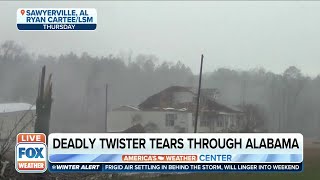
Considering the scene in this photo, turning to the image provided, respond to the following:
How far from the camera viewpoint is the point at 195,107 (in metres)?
11.2

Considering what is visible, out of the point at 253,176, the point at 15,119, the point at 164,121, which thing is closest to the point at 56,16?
the point at 15,119

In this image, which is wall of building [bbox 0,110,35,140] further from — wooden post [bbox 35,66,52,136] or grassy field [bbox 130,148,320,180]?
grassy field [bbox 130,148,320,180]

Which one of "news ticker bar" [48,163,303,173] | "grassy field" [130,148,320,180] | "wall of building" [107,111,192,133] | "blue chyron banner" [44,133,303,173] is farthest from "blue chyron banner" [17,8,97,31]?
"grassy field" [130,148,320,180]

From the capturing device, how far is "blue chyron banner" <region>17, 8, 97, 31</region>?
10.7m

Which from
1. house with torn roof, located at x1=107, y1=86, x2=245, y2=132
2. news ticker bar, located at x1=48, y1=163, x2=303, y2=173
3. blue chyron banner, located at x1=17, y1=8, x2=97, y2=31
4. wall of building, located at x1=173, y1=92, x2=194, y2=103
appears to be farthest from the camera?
wall of building, located at x1=173, y1=92, x2=194, y2=103

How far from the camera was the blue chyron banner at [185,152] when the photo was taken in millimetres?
10797

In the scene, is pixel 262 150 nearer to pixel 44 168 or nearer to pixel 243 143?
pixel 243 143

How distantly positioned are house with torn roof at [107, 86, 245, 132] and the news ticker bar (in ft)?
1.57

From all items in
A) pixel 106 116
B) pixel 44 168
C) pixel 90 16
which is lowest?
pixel 44 168

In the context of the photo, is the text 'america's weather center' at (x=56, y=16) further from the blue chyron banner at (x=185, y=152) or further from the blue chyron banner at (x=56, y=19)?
the blue chyron banner at (x=185, y=152)

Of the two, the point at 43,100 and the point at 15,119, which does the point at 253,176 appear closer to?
the point at 43,100

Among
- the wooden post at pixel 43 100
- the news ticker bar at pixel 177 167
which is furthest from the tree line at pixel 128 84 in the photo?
the news ticker bar at pixel 177 167

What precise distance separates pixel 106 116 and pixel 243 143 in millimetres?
1943

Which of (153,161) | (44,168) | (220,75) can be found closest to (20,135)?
(44,168)
